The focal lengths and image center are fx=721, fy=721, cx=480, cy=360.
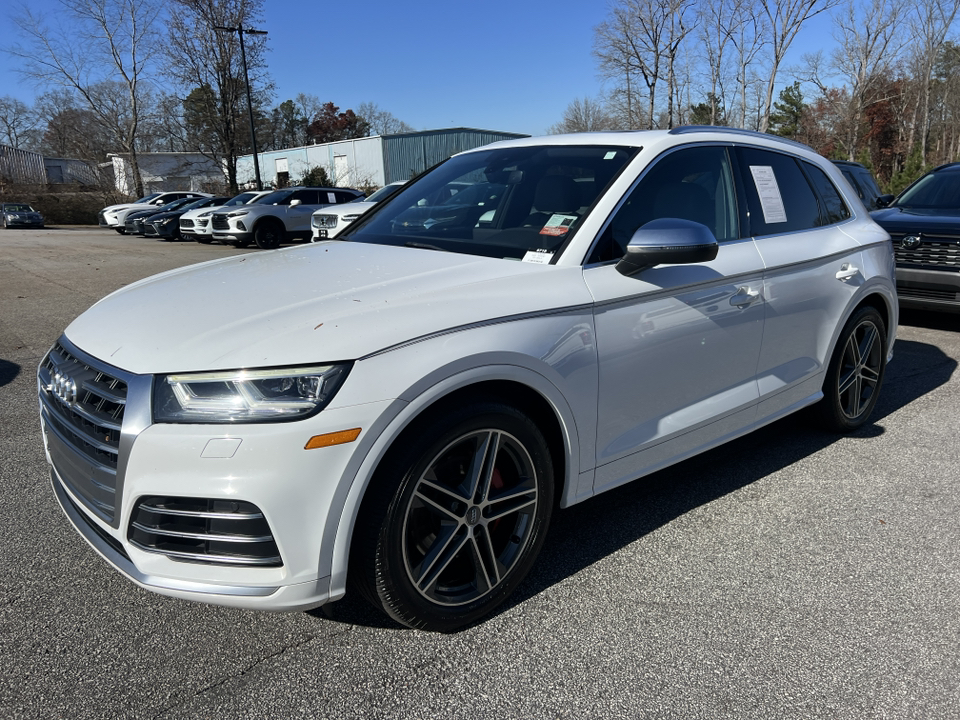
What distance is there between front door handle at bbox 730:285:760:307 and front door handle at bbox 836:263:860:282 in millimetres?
935

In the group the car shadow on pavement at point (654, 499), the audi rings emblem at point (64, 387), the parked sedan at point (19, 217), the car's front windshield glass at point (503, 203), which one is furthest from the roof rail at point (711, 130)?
the parked sedan at point (19, 217)

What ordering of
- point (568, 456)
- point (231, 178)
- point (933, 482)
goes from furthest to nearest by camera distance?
point (231, 178) < point (933, 482) < point (568, 456)

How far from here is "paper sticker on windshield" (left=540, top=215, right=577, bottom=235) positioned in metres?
2.92

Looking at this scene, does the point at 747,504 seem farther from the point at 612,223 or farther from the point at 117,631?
the point at 117,631

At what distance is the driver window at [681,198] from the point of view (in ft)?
9.71

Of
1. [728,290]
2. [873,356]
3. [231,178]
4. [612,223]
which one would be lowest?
[873,356]

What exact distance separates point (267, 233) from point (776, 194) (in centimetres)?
1798

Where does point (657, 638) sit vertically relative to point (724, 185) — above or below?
below

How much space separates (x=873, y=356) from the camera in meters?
4.55

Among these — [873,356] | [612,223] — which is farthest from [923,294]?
[612,223]

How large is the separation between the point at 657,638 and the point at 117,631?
74.1 inches

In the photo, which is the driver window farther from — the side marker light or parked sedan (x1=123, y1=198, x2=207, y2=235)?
parked sedan (x1=123, y1=198, x2=207, y2=235)

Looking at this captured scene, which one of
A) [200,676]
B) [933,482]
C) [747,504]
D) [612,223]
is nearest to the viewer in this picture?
[200,676]

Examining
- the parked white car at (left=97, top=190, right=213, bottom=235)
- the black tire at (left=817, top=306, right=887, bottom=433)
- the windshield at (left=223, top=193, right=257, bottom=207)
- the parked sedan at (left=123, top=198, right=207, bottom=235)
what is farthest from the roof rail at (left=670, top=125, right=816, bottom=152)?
the parked white car at (left=97, top=190, right=213, bottom=235)
